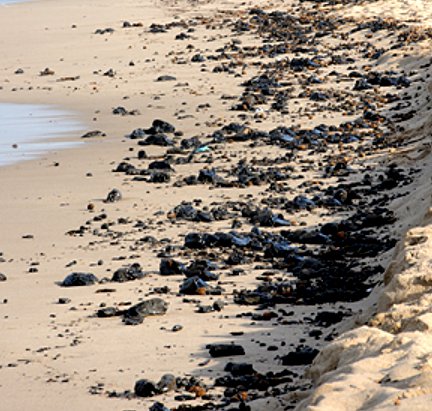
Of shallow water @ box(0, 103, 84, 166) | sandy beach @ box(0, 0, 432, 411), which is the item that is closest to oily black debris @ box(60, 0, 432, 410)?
sandy beach @ box(0, 0, 432, 411)

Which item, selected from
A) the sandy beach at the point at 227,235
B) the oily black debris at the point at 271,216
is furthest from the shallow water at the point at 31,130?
the oily black debris at the point at 271,216

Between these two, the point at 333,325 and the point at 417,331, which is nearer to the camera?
the point at 417,331

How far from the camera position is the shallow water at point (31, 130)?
1503cm

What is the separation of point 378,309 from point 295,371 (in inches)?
24.4

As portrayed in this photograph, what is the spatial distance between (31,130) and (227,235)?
7774mm

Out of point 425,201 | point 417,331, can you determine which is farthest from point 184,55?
point 417,331

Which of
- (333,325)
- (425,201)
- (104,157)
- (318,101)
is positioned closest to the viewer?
(333,325)

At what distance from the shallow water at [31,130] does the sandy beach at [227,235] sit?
0.81ft

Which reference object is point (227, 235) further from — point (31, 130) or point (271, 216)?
point (31, 130)

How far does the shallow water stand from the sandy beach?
→ 25 centimetres

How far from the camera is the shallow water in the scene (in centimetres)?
1503

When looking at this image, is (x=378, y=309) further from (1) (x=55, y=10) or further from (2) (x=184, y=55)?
(1) (x=55, y=10)

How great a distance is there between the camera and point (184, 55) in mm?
23500

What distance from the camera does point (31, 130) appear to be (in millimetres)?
16906
